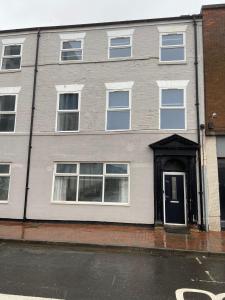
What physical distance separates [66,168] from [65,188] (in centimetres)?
93

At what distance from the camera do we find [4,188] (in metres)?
13.9

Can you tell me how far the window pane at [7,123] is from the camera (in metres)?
14.4

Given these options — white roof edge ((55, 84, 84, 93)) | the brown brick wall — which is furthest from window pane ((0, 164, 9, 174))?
the brown brick wall

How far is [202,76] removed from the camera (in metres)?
13.1

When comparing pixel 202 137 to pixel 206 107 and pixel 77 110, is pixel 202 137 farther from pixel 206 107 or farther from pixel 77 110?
pixel 77 110

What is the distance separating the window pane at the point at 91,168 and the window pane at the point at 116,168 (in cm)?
36

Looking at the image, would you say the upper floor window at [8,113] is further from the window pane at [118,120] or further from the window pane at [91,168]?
the window pane at [118,120]

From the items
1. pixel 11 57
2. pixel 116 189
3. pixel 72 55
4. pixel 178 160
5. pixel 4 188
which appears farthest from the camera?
pixel 11 57

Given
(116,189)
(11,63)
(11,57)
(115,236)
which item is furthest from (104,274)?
(11,57)

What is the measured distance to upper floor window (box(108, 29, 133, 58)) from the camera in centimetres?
1423

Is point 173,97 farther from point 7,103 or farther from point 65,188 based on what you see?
point 7,103

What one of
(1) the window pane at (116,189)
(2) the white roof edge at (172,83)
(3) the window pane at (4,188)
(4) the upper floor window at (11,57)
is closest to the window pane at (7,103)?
(4) the upper floor window at (11,57)

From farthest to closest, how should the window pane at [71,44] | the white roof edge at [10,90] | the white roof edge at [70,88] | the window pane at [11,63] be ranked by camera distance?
the window pane at [11,63]
the window pane at [71,44]
the white roof edge at [10,90]
the white roof edge at [70,88]

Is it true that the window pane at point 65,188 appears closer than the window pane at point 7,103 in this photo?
Yes
